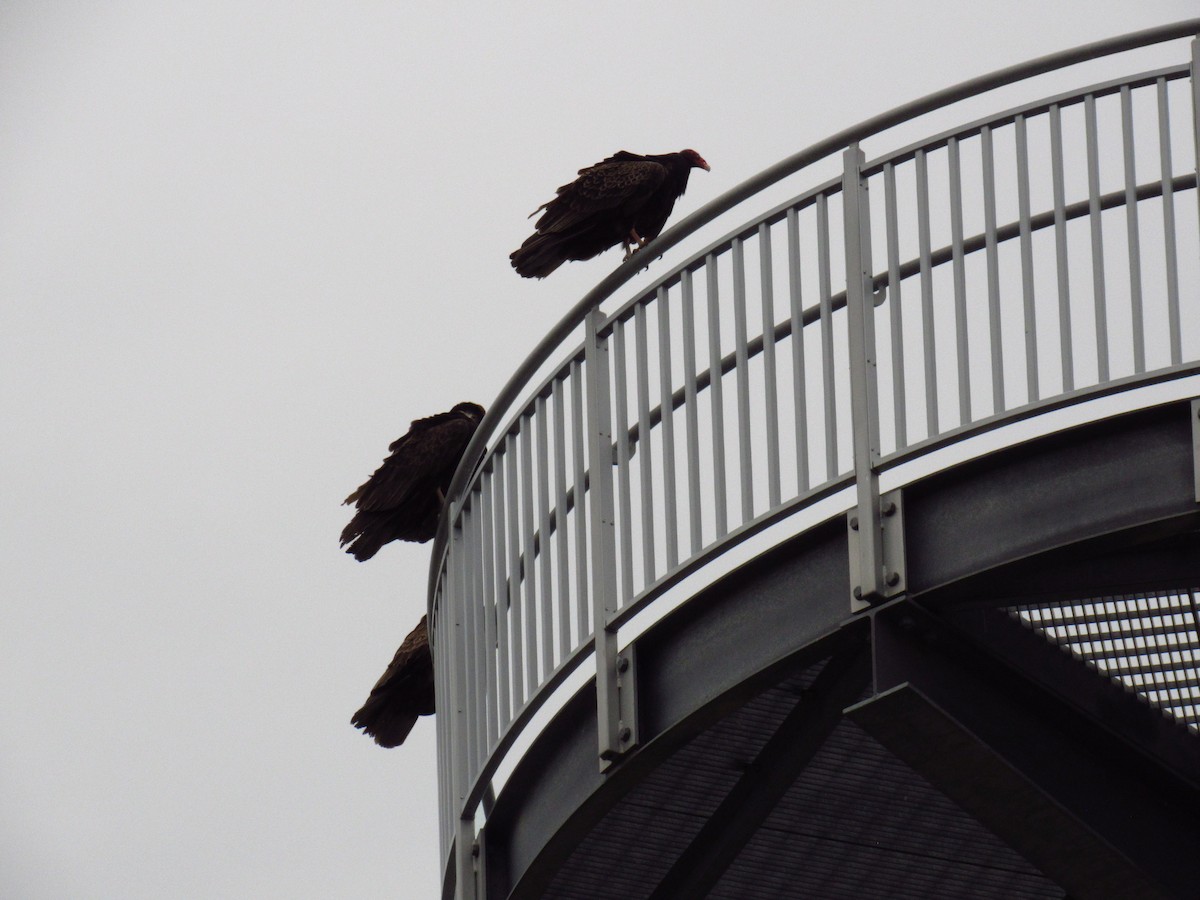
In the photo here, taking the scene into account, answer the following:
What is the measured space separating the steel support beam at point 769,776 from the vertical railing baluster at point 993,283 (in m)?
0.82

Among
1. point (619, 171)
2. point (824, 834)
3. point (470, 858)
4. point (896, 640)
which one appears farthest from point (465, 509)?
point (619, 171)

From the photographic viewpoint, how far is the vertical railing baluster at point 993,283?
5344 millimetres

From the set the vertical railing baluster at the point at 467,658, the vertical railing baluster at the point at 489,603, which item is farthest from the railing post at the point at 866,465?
the vertical railing baluster at the point at 467,658

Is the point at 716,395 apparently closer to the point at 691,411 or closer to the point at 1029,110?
the point at 691,411

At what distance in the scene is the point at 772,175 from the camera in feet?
20.9

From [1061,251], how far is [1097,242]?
10cm

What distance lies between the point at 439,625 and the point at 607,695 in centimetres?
165

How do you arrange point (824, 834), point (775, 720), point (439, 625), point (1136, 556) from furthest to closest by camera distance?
point (439, 625) < point (824, 834) < point (775, 720) < point (1136, 556)

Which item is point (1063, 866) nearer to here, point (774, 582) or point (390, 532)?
point (774, 582)

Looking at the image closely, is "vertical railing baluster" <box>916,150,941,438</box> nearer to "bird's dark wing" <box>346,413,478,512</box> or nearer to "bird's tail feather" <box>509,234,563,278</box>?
"bird's dark wing" <box>346,413,478,512</box>

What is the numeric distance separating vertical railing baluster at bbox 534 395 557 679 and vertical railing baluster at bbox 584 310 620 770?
10.3 inches

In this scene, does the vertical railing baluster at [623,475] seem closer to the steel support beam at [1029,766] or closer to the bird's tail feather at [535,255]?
the steel support beam at [1029,766]

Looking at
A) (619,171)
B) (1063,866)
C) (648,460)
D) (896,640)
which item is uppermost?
(619,171)

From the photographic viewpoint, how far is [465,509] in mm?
7410
